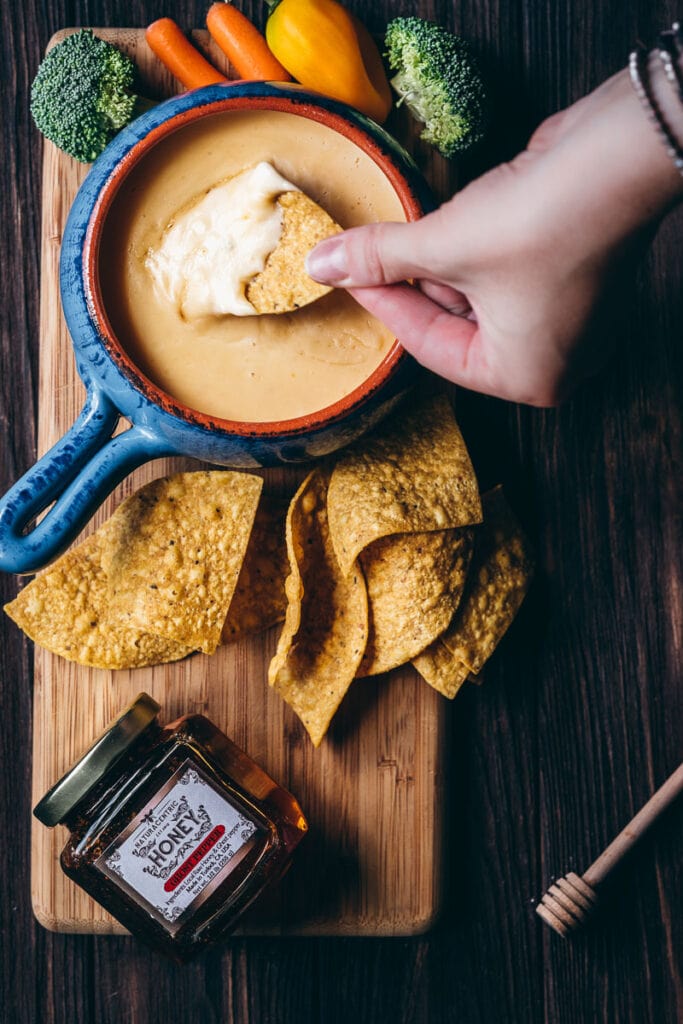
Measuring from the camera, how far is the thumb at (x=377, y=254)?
1.19 meters

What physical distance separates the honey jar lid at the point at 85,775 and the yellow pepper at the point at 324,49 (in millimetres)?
1065

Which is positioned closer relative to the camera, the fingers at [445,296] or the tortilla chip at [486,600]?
the fingers at [445,296]

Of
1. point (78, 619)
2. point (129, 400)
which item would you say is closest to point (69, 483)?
point (129, 400)

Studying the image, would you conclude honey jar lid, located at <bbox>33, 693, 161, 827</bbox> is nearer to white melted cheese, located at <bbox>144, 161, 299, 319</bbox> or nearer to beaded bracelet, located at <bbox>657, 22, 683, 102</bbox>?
white melted cheese, located at <bbox>144, 161, 299, 319</bbox>

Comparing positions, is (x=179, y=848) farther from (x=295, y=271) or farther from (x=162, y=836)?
(x=295, y=271)

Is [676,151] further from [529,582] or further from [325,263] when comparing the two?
[529,582]

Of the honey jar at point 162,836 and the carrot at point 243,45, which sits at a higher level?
the carrot at point 243,45

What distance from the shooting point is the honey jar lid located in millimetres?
1470

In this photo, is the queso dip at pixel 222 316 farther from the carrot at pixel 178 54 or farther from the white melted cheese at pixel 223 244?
the carrot at pixel 178 54

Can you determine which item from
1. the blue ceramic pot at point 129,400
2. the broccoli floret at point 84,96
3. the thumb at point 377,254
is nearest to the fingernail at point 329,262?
the thumb at point 377,254

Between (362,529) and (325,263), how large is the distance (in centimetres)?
43

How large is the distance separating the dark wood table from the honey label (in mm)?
295

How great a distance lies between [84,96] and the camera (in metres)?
1.52

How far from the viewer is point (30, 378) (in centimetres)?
172
